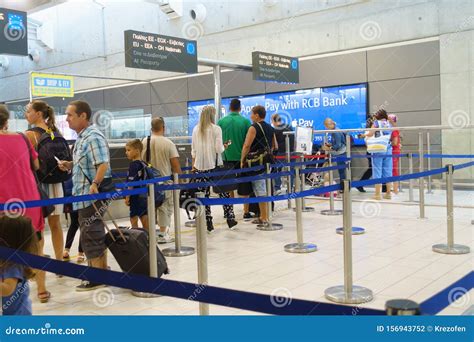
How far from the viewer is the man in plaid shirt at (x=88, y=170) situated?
4.07 metres

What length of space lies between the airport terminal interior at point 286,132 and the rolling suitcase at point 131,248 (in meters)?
0.10

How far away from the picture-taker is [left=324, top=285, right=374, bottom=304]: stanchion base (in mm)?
3717

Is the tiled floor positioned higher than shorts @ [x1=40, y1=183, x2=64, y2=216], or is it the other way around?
shorts @ [x1=40, y1=183, x2=64, y2=216]

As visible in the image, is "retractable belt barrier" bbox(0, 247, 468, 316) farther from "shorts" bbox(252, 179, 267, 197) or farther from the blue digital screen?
the blue digital screen

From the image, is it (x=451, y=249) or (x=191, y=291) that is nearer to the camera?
(x=191, y=291)

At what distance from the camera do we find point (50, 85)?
47.9 ft

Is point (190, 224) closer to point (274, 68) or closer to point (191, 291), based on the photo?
point (274, 68)

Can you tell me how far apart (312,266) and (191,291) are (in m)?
3.00

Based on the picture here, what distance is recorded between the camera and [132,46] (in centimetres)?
840

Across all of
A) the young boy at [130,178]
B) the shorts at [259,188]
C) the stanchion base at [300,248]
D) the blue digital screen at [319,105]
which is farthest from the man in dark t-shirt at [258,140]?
the blue digital screen at [319,105]

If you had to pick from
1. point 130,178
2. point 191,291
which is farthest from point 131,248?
point 191,291

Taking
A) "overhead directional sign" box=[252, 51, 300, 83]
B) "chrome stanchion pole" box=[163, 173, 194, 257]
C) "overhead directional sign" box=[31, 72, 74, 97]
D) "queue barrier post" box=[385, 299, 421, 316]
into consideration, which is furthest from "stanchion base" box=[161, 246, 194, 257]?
"overhead directional sign" box=[31, 72, 74, 97]

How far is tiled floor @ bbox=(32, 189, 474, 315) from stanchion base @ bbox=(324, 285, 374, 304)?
6 cm

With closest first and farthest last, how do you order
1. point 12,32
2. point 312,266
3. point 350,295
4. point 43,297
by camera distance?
point 350,295 → point 43,297 → point 312,266 → point 12,32
